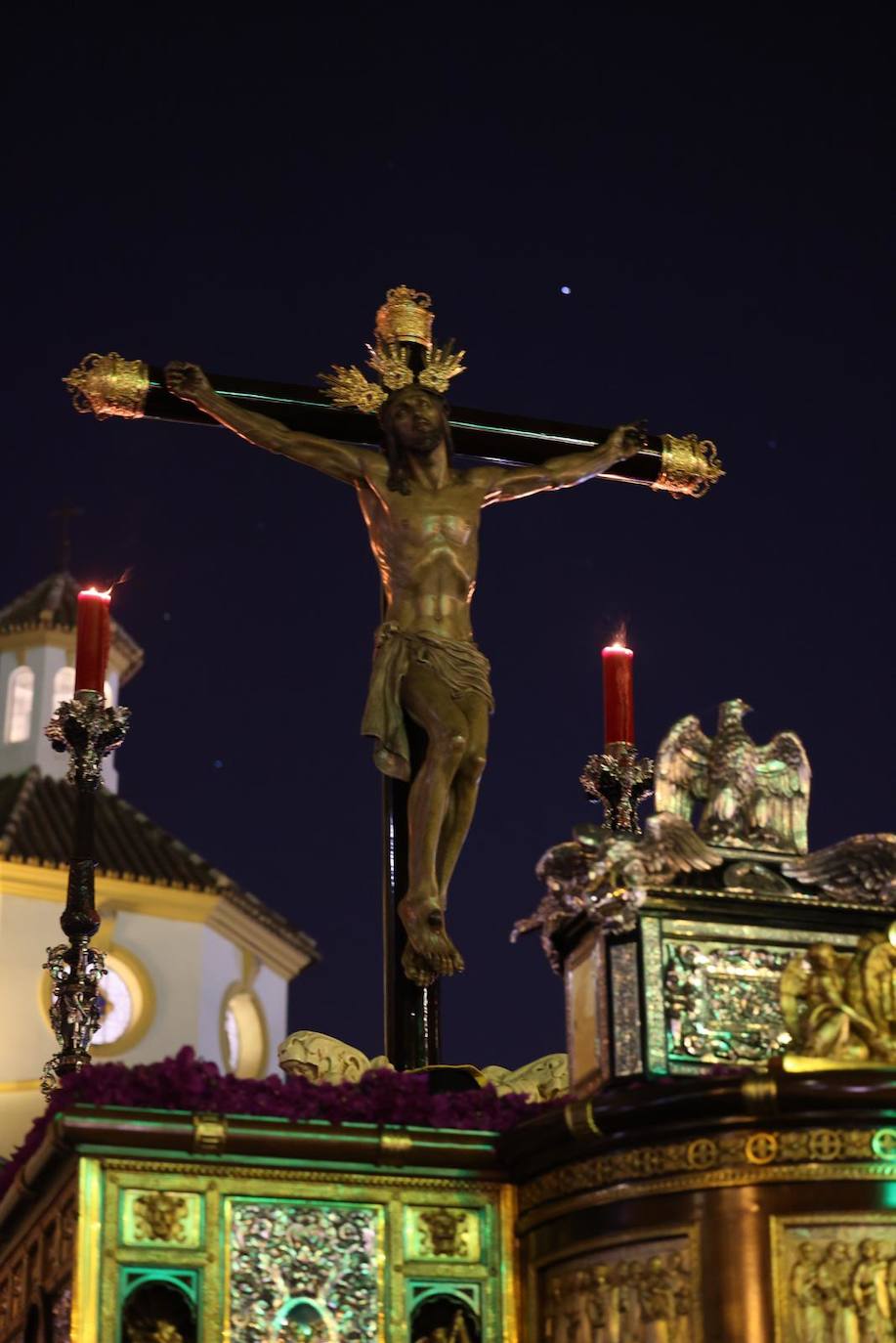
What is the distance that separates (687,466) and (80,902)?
3552mm

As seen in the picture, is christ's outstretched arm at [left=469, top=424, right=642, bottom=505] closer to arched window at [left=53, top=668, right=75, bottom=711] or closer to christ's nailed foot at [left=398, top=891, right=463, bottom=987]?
christ's nailed foot at [left=398, top=891, right=463, bottom=987]

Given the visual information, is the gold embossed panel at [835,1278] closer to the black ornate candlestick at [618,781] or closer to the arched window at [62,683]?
the black ornate candlestick at [618,781]

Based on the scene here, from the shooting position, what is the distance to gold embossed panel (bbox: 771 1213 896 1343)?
265 inches

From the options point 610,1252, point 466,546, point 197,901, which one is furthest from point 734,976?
point 197,901

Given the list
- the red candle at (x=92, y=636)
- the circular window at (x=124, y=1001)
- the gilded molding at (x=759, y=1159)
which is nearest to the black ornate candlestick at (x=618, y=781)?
the red candle at (x=92, y=636)

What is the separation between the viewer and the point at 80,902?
11.5 metres

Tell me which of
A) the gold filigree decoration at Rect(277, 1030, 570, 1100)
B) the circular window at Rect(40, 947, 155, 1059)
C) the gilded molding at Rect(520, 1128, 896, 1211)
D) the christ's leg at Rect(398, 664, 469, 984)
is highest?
the circular window at Rect(40, 947, 155, 1059)

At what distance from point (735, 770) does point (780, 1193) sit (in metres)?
1.45

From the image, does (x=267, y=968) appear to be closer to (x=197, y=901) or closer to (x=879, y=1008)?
(x=197, y=901)

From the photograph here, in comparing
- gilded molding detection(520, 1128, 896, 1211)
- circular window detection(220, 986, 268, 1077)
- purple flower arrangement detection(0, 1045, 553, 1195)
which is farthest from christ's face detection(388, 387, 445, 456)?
circular window detection(220, 986, 268, 1077)

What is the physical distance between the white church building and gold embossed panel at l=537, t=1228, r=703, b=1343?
2819 cm

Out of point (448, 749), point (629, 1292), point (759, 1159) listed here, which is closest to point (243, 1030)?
point (448, 749)

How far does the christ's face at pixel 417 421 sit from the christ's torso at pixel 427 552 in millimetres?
186

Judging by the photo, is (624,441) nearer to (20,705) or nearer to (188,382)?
(188,382)
